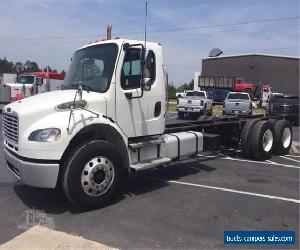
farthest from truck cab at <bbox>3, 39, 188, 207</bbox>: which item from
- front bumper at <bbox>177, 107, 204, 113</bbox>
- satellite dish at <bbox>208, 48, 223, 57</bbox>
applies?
satellite dish at <bbox>208, 48, 223, 57</bbox>

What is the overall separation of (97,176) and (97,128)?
2.41 ft

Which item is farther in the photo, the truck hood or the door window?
the door window

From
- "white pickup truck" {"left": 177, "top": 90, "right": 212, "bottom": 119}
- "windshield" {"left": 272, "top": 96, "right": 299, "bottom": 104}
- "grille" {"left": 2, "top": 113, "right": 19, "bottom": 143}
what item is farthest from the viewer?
"white pickup truck" {"left": 177, "top": 90, "right": 212, "bottom": 119}

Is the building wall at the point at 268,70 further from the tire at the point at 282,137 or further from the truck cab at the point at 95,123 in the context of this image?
the truck cab at the point at 95,123

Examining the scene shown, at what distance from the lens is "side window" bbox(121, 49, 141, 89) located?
7148mm

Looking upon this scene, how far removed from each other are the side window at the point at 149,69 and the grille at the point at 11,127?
2214 millimetres

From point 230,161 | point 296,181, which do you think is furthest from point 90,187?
point 230,161

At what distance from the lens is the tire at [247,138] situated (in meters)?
10.8

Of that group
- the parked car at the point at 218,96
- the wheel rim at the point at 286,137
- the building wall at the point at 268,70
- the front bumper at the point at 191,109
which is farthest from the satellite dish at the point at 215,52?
the wheel rim at the point at 286,137

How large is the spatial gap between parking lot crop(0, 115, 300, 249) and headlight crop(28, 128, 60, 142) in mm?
1115

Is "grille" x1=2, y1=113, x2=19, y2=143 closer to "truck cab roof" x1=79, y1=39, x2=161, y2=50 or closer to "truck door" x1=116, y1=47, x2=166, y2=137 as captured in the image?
"truck door" x1=116, y1=47, x2=166, y2=137

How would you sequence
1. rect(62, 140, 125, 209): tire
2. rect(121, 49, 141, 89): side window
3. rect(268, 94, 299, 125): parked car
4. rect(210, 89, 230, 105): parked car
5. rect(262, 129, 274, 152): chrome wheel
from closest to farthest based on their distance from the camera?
rect(62, 140, 125, 209): tire → rect(121, 49, 141, 89): side window → rect(262, 129, 274, 152): chrome wheel → rect(268, 94, 299, 125): parked car → rect(210, 89, 230, 105): parked car

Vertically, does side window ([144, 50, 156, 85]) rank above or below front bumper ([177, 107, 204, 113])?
above

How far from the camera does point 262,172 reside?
31.4ft
